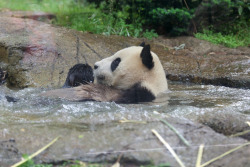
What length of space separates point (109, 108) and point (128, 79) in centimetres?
55

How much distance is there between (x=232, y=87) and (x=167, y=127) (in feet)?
11.6

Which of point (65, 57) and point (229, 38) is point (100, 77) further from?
point (229, 38)

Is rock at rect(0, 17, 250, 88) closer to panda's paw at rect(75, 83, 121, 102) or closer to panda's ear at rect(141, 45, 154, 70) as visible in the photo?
panda's paw at rect(75, 83, 121, 102)

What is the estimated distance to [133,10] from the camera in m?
9.17

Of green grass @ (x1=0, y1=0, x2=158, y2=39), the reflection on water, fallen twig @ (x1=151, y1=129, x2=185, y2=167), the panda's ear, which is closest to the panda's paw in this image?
the reflection on water

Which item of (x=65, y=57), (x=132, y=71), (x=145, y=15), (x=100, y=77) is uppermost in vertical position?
(x=145, y=15)

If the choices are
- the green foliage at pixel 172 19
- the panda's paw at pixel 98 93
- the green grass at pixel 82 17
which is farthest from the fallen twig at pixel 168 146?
the green foliage at pixel 172 19

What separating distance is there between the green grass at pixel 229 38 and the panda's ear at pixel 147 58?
4982 mm

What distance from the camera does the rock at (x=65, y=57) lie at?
578cm

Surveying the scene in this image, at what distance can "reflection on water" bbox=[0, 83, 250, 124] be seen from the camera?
3074 mm

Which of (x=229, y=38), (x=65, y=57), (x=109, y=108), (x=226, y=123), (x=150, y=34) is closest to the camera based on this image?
(x=226, y=123)

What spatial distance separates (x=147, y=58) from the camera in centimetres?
396

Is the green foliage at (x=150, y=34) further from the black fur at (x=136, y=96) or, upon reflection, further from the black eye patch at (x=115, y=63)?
the black fur at (x=136, y=96)

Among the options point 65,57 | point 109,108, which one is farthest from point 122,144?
point 65,57
